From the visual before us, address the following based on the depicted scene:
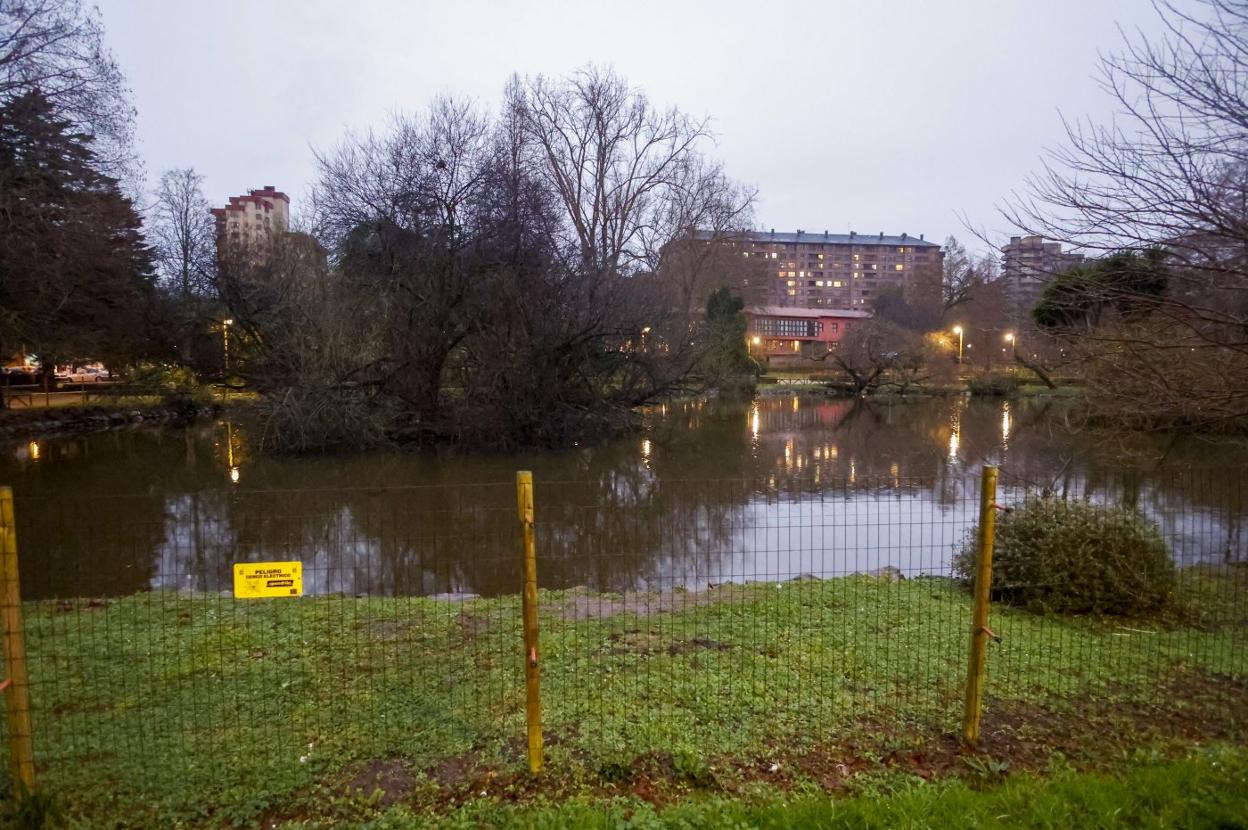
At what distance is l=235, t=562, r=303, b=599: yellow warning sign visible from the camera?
Answer: 4094mm

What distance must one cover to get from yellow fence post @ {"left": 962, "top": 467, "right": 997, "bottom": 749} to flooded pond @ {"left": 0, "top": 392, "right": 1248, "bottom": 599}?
226 cm

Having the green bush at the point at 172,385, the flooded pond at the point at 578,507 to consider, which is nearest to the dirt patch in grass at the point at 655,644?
the flooded pond at the point at 578,507

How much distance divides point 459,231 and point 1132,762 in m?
22.8

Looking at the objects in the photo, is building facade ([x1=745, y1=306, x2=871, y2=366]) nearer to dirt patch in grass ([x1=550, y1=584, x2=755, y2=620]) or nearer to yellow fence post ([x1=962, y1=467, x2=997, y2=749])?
dirt patch in grass ([x1=550, y1=584, x2=755, y2=620])

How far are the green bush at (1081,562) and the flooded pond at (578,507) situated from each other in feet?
2.85

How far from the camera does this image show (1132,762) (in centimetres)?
380

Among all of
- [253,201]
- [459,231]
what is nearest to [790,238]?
[253,201]

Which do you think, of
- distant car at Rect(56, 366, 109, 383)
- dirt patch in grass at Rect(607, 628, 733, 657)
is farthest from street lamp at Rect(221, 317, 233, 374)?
dirt patch in grass at Rect(607, 628, 733, 657)

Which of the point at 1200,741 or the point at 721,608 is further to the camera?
the point at 721,608

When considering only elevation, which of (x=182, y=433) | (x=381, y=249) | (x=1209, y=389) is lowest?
(x=182, y=433)

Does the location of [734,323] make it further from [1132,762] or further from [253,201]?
[253,201]

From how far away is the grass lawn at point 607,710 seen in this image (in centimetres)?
353

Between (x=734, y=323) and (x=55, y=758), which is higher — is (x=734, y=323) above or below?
above

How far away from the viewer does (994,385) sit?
43.5 meters
